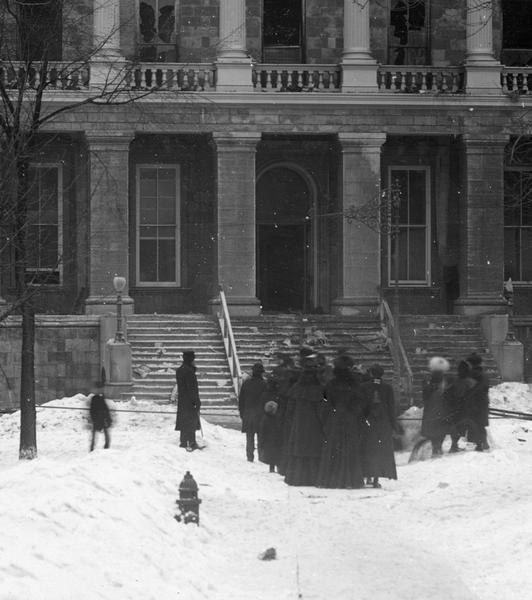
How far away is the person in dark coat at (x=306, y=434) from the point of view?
18.1 m

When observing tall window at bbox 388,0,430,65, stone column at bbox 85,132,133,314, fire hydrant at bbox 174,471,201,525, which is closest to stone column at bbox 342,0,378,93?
tall window at bbox 388,0,430,65

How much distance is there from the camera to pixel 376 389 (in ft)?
60.9

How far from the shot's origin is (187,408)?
21.3 m

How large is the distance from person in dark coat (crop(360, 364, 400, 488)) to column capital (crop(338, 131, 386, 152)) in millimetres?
14381

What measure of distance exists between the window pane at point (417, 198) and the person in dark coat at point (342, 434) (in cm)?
1717

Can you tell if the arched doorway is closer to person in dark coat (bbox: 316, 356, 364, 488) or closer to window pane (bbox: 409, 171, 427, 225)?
window pane (bbox: 409, 171, 427, 225)

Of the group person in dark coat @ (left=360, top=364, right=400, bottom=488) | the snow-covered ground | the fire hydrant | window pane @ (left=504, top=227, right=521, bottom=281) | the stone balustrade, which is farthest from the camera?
window pane @ (left=504, top=227, right=521, bottom=281)

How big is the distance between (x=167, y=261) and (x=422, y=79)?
24.7 feet

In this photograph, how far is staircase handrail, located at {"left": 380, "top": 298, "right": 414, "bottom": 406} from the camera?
93.4 feet

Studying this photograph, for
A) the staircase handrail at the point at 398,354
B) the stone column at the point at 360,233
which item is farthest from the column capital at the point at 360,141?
the staircase handrail at the point at 398,354

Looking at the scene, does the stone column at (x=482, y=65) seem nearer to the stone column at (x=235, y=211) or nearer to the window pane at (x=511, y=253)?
the window pane at (x=511, y=253)

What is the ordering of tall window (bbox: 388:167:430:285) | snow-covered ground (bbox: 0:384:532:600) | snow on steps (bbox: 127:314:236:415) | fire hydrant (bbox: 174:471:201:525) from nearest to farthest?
snow-covered ground (bbox: 0:384:532:600)
fire hydrant (bbox: 174:471:201:525)
snow on steps (bbox: 127:314:236:415)
tall window (bbox: 388:167:430:285)

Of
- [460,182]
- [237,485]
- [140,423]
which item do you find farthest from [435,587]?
[460,182]

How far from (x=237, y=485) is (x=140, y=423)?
7724 mm
